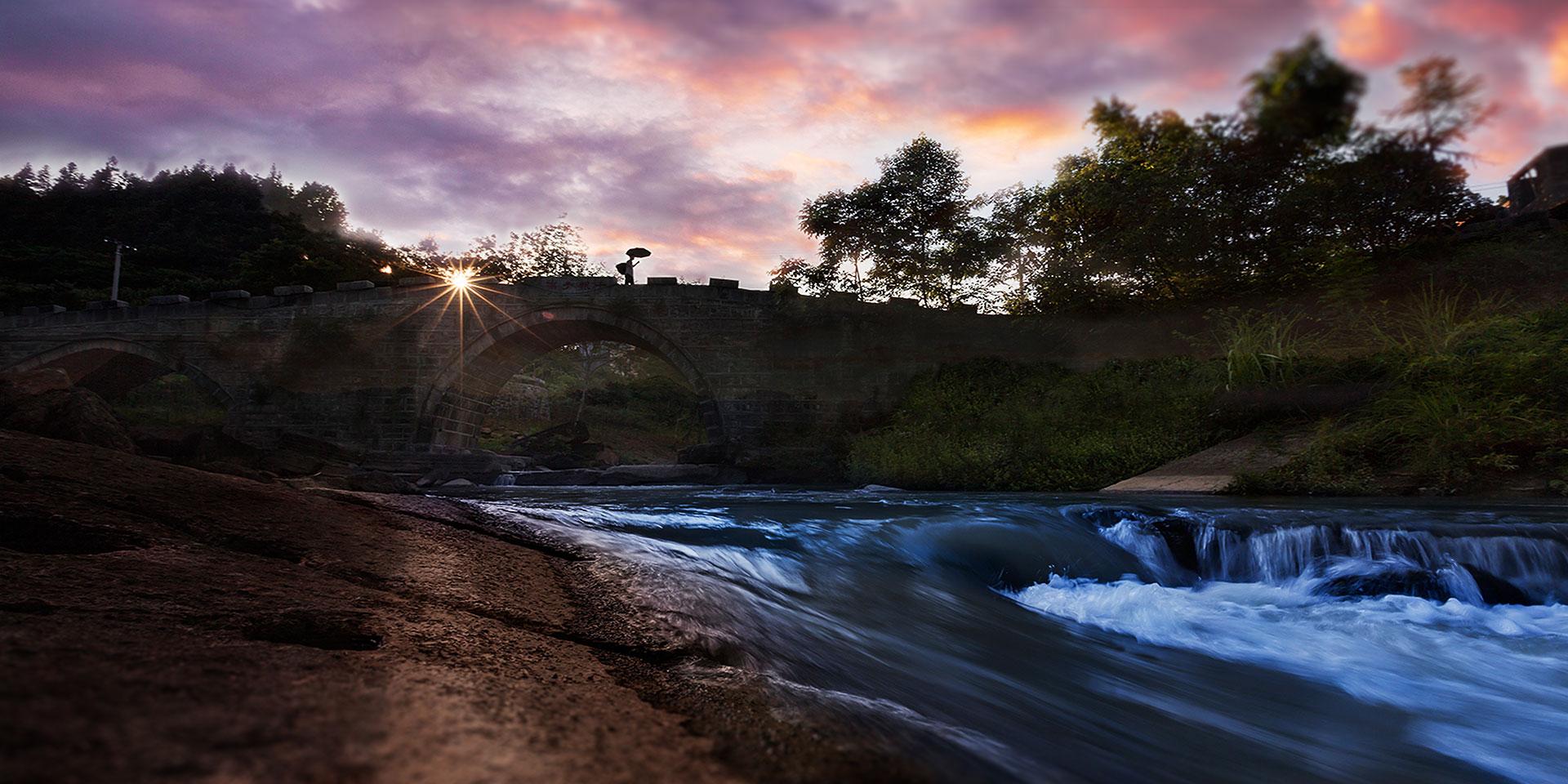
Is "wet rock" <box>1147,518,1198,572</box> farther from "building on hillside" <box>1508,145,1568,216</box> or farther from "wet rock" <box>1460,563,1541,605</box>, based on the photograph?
"building on hillside" <box>1508,145,1568,216</box>

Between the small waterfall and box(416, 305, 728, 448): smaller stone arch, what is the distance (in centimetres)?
1389

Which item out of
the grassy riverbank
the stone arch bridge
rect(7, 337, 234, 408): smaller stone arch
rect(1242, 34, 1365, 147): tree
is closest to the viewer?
rect(1242, 34, 1365, 147): tree

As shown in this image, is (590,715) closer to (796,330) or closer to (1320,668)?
(1320,668)

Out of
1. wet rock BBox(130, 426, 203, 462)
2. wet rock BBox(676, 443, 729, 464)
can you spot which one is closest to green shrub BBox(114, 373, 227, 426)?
wet rock BBox(130, 426, 203, 462)

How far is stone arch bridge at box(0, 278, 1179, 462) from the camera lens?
1862cm

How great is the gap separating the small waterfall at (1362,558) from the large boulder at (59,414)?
8.83 meters

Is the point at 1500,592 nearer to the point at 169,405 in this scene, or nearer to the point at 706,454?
the point at 706,454

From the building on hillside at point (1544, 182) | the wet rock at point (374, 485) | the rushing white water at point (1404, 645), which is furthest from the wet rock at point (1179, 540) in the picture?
the wet rock at point (374, 485)

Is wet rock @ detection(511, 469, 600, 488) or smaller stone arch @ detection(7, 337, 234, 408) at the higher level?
smaller stone arch @ detection(7, 337, 234, 408)

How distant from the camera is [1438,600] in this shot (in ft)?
14.6

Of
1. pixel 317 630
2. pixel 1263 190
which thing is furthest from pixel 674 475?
pixel 1263 190

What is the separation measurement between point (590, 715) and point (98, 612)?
104 centimetres

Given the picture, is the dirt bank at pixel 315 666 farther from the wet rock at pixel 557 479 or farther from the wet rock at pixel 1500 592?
the wet rock at pixel 557 479

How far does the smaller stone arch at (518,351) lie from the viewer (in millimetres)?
19250
